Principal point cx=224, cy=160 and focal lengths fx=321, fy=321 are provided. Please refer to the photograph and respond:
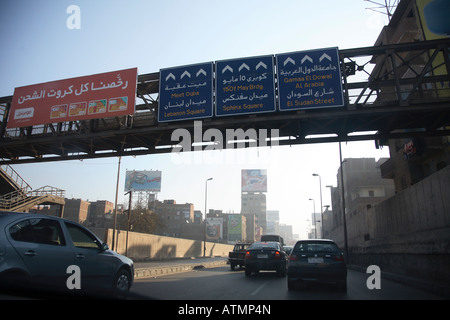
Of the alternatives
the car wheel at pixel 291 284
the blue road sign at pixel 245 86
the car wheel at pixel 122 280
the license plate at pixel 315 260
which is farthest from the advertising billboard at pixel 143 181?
the car wheel at pixel 122 280

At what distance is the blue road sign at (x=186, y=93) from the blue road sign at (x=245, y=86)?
1.38 ft

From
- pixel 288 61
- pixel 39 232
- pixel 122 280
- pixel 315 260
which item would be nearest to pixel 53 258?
pixel 39 232

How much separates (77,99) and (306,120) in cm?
967

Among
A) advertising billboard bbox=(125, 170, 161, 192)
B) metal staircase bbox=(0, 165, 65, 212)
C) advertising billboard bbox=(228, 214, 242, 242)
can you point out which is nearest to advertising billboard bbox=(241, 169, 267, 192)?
advertising billboard bbox=(228, 214, 242, 242)

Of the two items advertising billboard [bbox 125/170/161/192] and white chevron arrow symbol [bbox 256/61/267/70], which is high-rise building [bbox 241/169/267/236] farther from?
white chevron arrow symbol [bbox 256/61/267/70]

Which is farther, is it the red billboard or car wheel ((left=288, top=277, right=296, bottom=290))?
the red billboard

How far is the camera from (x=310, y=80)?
11.6 metres

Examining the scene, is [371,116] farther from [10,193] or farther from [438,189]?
[10,193]

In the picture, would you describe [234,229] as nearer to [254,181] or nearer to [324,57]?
[254,181]

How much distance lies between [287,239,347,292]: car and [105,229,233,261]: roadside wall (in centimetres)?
1824

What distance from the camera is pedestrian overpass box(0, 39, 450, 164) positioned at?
11.2m

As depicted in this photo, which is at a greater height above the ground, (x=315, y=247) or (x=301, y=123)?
(x=301, y=123)

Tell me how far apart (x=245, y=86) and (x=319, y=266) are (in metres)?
6.85

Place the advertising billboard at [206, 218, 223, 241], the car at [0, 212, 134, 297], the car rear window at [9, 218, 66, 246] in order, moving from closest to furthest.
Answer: the car at [0, 212, 134, 297] < the car rear window at [9, 218, 66, 246] < the advertising billboard at [206, 218, 223, 241]
